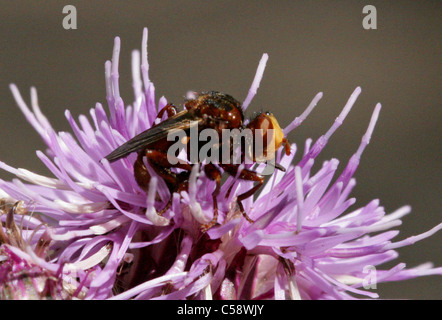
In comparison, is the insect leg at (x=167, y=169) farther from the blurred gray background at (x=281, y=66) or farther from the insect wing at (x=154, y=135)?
the blurred gray background at (x=281, y=66)

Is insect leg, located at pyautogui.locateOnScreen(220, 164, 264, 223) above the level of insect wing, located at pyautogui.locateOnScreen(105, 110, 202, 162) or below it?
below

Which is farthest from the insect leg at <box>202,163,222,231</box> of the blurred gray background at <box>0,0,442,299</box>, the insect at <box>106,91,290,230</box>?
the blurred gray background at <box>0,0,442,299</box>

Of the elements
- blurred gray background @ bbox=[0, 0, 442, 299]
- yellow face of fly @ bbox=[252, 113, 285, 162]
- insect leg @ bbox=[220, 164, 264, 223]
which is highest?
blurred gray background @ bbox=[0, 0, 442, 299]

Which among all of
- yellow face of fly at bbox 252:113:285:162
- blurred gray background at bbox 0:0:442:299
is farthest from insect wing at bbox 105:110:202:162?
blurred gray background at bbox 0:0:442:299

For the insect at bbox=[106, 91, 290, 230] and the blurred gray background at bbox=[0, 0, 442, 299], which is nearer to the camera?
the insect at bbox=[106, 91, 290, 230]

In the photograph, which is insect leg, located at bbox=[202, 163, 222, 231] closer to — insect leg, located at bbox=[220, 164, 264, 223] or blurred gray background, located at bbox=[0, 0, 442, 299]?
insect leg, located at bbox=[220, 164, 264, 223]

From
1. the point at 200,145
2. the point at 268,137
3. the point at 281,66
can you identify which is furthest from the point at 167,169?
the point at 281,66

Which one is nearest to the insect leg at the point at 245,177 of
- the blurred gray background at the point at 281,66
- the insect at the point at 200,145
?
the insect at the point at 200,145

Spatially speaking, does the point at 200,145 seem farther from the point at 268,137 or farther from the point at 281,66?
the point at 281,66
